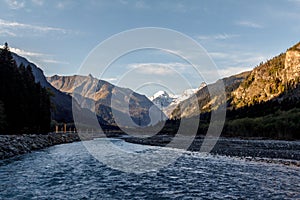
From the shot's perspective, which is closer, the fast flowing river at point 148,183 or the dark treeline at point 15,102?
the fast flowing river at point 148,183

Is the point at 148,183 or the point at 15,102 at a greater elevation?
the point at 15,102

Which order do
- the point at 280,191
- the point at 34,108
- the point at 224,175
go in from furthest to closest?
1. the point at 34,108
2. the point at 224,175
3. the point at 280,191

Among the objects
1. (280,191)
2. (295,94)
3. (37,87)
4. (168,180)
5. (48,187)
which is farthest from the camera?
(295,94)

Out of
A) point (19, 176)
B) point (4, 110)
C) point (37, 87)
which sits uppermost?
point (37, 87)

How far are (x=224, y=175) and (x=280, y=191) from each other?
18.2ft

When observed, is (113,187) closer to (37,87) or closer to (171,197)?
(171,197)

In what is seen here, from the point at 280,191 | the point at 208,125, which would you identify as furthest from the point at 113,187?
the point at 208,125

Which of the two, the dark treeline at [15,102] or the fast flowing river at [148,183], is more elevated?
the dark treeline at [15,102]

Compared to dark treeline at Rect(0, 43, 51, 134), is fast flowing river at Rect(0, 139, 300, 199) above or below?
below

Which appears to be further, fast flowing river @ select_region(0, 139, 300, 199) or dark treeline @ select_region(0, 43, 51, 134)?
dark treeline @ select_region(0, 43, 51, 134)

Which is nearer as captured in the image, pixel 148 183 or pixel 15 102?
pixel 148 183

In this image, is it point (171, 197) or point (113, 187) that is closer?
point (171, 197)

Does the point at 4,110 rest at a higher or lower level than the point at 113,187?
higher

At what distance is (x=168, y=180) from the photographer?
18.8 m
